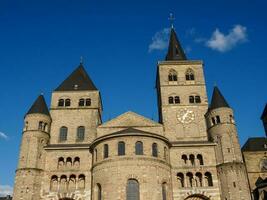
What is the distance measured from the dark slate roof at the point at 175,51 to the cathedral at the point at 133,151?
591cm

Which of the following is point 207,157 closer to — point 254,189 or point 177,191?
point 177,191

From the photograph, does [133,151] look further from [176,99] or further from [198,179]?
[176,99]

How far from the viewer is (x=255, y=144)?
4853 centimetres

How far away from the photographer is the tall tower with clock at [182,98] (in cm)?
4269

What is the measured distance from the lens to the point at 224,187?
35.6 meters

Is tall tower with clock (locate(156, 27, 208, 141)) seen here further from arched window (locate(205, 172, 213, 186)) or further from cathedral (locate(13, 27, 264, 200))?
arched window (locate(205, 172, 213, 186))

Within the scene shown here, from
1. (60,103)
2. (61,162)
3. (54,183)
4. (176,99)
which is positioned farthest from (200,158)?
(60,103)

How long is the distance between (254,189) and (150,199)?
1703 cm

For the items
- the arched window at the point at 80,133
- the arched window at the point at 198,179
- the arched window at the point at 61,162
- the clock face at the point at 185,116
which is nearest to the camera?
the arched window at the point at 198,179

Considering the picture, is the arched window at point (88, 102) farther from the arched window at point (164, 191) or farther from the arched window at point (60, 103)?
the arched window at point (164, 191)

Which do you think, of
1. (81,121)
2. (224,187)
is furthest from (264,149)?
(81,121)

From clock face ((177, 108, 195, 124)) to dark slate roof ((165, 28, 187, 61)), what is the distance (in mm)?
10441

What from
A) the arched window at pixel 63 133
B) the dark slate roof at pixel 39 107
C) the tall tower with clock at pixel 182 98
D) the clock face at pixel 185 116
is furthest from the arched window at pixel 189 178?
the dark slate roof at pixel 39 107

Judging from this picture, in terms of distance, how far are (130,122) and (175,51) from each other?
17363 mm
